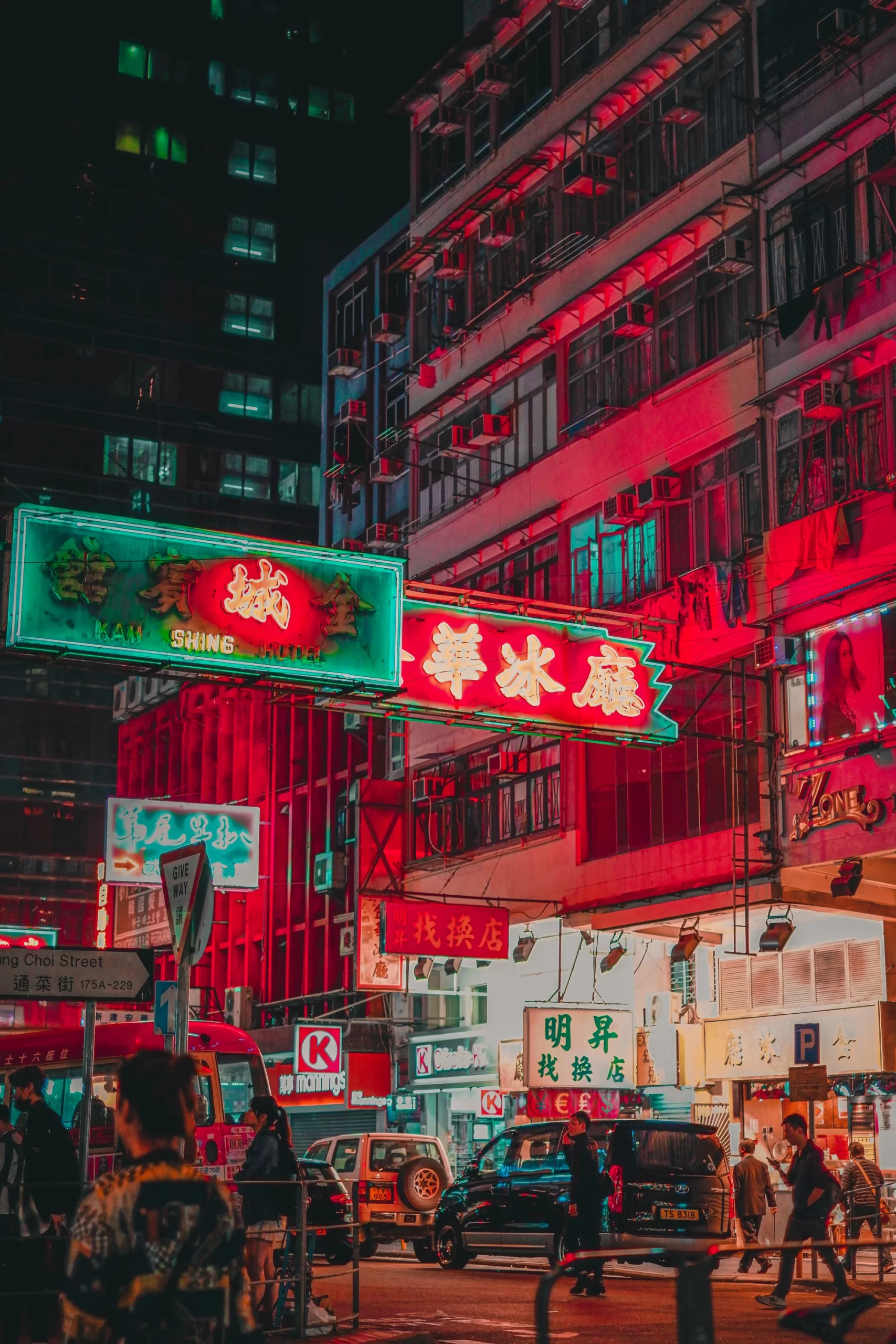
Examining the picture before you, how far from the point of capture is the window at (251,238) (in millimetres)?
88438

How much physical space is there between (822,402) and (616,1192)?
1131 centimetres

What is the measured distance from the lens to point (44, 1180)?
12.5m

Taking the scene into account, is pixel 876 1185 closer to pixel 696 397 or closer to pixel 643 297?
pixel 696 397

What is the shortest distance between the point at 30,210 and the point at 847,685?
71867 mm

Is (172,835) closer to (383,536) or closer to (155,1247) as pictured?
(383,536)

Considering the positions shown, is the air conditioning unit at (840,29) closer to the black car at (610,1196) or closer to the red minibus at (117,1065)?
the black car at (610,1196)

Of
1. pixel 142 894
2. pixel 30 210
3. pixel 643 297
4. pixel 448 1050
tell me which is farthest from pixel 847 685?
pixel 30 210

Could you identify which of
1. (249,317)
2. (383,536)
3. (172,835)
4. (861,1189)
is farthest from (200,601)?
(249,317)

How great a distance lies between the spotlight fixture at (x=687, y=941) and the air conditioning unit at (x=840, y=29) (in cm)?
1324

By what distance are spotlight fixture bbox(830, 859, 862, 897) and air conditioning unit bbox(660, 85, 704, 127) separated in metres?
12.8

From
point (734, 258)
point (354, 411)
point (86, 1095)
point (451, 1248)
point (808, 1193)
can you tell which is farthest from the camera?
point (354, 411)

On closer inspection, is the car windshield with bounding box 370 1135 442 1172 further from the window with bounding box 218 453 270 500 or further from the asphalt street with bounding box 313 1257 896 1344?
the window with bounding box 218 453 270 500

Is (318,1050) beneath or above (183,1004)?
beneath

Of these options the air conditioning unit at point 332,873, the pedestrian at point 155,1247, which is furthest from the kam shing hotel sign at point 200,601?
the air conditioning unit at point 332,873
